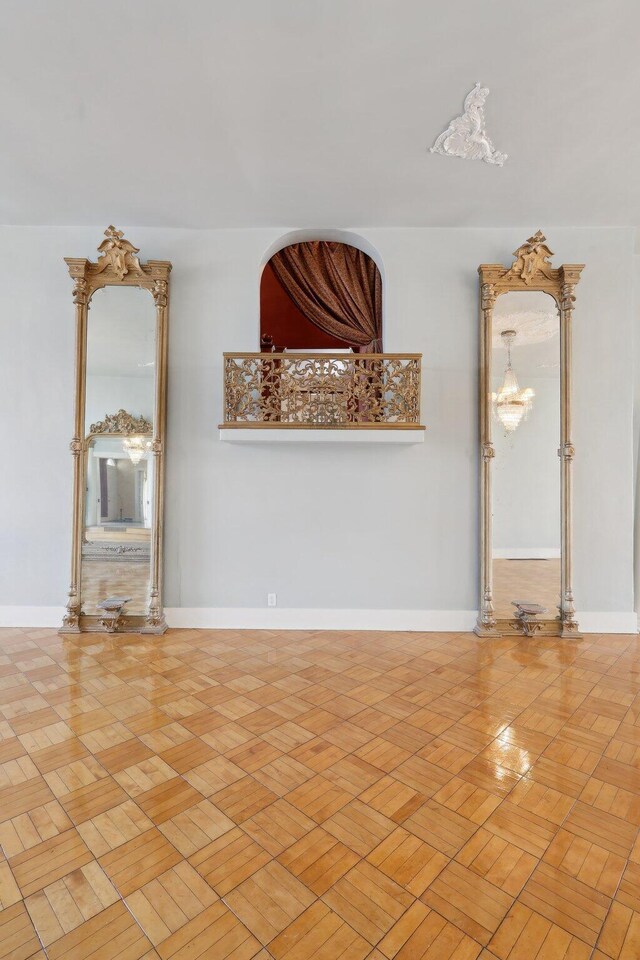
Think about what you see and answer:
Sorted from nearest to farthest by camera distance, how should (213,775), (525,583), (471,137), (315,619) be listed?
(213,775) < (471,137) < (525,583) < (315,619)

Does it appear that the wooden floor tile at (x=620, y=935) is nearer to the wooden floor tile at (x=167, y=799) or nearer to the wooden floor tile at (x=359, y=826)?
the wooden floor tile at (x=359, y=826)

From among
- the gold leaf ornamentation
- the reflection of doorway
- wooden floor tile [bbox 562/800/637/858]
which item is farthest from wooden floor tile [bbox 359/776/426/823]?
the gold leaf ornamentation

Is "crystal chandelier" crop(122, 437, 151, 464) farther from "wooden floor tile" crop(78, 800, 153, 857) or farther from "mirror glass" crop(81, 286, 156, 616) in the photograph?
"wooden floor tile" crop(78, 800, 153, 857)

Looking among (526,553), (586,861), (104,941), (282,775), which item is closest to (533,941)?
(586,861)

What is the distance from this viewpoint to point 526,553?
3.79 meters

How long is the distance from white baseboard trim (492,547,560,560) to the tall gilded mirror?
112 inches

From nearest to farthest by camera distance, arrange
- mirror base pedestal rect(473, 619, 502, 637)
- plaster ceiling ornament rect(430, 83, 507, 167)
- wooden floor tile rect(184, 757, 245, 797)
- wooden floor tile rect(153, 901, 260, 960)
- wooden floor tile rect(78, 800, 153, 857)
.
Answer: wooden floor tile rect(153, 901, 260, 960) → wooden floor tile rect(78, 800, 153, 857) → wooden floor tile rect(184, 757, 245, 797) → plaster ceiling ornament rect(430, 83, 507, 167) → mirror base pedestal rect(473, 619, 502, 637)

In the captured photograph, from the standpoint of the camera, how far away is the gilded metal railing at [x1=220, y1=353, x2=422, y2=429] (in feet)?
11.9

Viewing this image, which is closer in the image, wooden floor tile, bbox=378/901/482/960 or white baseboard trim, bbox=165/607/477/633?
wooden floor tile, bbox=378/901/482/960

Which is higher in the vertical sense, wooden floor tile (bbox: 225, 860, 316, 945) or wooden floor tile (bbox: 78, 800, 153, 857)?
wooden floor tile (bbox: 225, 860, 316, 945)

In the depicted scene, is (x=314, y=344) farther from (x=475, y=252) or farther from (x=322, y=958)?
(x=322, y=958)

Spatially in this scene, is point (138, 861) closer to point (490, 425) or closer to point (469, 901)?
point (469, 901)

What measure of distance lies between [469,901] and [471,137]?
380cm

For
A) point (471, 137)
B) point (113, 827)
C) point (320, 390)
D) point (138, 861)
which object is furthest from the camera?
point (320, 390)
